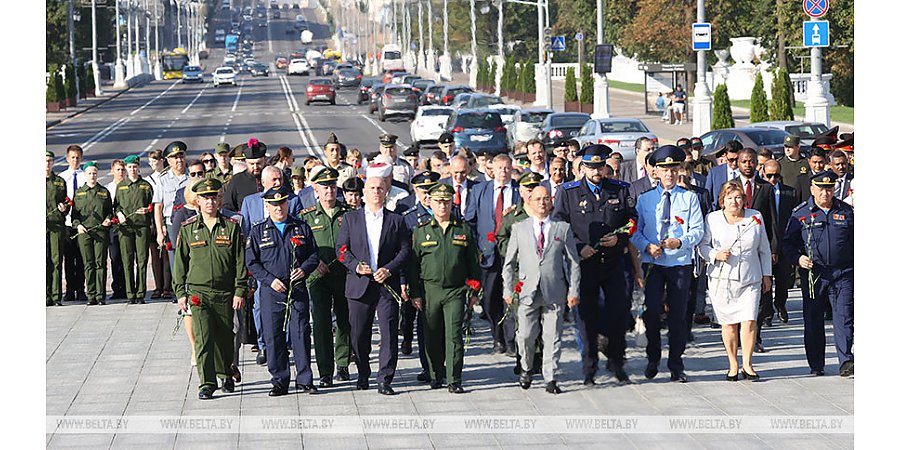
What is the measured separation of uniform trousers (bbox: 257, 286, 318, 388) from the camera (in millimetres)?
12984

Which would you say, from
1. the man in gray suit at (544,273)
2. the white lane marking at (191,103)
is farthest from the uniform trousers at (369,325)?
the white lane marking at (191,103)

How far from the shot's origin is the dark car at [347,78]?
104 metres

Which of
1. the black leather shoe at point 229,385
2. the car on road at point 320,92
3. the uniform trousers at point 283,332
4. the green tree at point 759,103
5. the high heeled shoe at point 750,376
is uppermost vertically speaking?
the car on road at point 320,92

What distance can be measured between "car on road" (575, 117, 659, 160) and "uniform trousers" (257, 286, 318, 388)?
24.8 metres

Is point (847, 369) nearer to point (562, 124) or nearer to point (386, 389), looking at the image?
point (386, 389)

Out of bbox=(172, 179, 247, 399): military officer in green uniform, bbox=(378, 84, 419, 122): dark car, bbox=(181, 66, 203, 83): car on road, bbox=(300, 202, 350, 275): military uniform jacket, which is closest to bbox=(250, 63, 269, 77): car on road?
bbox=(181, 66, 203, 83): car on road

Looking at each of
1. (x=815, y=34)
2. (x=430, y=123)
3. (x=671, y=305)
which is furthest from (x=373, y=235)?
(x=430, y=123)

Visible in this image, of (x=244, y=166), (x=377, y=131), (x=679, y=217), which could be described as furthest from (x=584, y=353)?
(x=377, y=131)

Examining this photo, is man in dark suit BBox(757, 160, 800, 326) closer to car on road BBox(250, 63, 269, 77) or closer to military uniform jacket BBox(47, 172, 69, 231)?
military uniform jacket BBox(47, 172, 69, 231)

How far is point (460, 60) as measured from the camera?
138250 millimetres

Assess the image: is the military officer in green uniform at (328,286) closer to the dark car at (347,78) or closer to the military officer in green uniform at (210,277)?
the military officer in green uniform at (210,277)

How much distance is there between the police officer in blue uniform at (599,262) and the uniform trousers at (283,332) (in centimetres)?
234

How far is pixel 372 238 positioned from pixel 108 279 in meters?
9.00

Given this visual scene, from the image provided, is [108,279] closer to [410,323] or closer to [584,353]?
[410,323]
